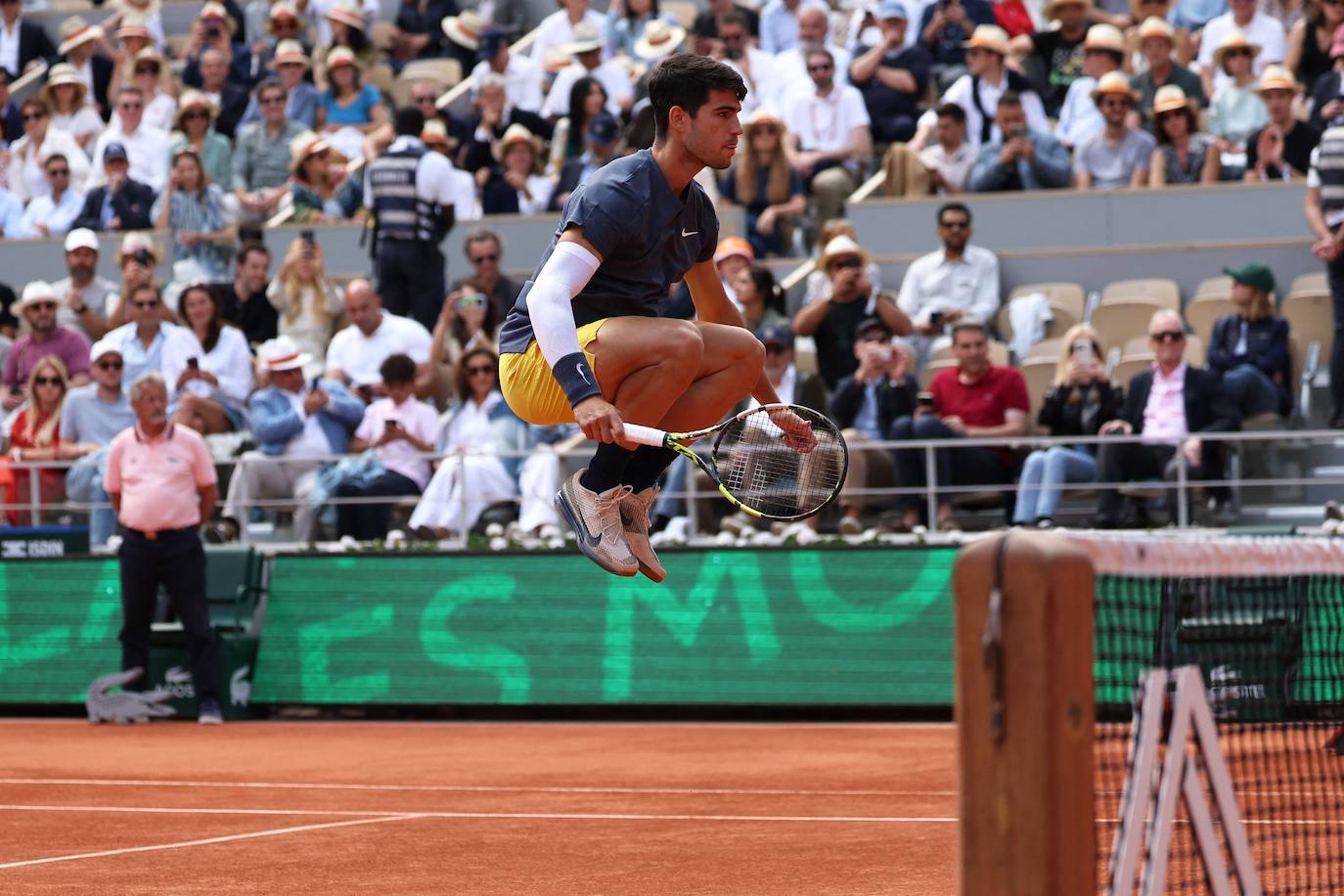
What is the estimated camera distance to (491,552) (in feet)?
48.7

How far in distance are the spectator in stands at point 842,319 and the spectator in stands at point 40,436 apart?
609cm

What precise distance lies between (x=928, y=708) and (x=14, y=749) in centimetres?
620

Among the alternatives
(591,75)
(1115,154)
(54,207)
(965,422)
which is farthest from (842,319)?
(54,207)

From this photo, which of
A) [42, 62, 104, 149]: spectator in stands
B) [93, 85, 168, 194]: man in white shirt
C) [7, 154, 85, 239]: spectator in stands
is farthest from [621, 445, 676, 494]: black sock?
[42, 62, 104, 149]: spectator in stands

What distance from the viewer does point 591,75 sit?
65.5 feet

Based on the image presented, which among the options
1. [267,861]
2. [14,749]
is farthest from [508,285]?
[267,861]

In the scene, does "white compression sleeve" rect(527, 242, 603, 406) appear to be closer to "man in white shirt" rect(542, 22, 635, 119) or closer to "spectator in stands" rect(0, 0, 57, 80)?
"man in white shirt" rect(542, 22, 635, 119)

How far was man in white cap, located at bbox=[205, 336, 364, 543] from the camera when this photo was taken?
15.7 meters

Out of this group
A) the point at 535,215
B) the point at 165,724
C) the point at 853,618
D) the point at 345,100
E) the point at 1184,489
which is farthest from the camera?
the point at 345,100

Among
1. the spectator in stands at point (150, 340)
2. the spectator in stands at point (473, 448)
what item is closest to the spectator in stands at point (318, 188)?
the spectator in stands at point (150, 340)

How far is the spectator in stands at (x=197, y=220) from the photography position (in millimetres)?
19812

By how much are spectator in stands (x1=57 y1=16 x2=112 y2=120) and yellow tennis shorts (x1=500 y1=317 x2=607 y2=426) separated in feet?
59.1

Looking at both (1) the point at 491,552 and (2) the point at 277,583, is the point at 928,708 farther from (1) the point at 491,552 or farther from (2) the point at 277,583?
(2) the point at 277,583

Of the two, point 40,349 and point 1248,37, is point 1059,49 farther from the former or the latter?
point 40,349
